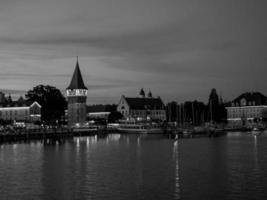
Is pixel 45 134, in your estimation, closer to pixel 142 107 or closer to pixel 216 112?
pixel 216 112

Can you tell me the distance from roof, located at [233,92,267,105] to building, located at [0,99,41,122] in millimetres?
59264

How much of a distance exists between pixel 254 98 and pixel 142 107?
38.5 metres

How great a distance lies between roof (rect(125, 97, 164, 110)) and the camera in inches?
6230

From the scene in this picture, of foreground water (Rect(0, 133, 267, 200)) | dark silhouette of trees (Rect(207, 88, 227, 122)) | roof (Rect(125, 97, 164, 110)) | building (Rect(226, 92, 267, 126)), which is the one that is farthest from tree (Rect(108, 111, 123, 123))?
foreground water (Rect(0, 133, 267, 200))

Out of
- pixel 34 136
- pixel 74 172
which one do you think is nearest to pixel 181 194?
pixel 74 172

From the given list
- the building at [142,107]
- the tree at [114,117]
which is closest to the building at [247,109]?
the building at [142,107]

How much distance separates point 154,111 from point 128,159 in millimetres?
113631

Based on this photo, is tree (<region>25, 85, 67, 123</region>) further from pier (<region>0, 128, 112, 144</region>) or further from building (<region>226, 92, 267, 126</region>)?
building (<region>226, 92, 267, 126</region>)

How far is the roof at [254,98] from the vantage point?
453 feet

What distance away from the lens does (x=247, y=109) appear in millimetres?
140500

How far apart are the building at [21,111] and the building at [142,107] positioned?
32.1 meters

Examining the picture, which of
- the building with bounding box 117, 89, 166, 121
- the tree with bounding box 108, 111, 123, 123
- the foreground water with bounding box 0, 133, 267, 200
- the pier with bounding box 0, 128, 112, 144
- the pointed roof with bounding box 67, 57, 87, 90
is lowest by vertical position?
the foreground water with bounding box 0, 133, 267, 200

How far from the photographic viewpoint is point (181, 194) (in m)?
30.5

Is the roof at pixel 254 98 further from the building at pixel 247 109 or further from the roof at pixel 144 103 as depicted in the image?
the roof at pixel 144 103
